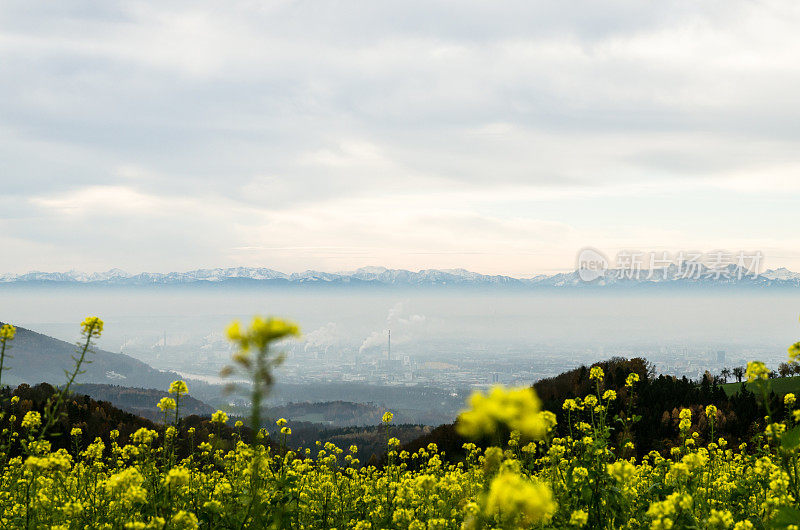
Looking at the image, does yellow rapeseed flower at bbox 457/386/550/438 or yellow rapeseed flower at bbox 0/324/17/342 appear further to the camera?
yellow rapeseed flower at bbox 0/324/17/342

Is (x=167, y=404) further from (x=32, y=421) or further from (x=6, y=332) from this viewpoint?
(x=32, y=421)

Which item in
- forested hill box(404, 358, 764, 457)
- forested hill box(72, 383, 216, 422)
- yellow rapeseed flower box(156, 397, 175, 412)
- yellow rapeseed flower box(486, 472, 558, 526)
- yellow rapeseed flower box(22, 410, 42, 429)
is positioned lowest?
forested hill box(72, 383, 216, 422)

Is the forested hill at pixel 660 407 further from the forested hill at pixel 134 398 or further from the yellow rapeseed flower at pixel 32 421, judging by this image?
the forested hill at pixel 134 398

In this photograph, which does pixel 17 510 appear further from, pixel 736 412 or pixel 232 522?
pixel 736 412

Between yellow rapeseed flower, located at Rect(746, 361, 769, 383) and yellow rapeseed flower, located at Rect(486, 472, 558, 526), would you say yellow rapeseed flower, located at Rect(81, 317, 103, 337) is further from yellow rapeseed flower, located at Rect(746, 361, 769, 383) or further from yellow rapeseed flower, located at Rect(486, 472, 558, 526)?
yellow rapeseed flower, located at Rect(746, 361, 769, 383)

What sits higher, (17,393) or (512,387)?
(512,387)

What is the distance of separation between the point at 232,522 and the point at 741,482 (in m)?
6.81

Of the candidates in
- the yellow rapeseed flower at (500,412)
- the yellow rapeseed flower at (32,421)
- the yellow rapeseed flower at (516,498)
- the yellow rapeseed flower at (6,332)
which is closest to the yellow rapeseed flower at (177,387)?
the yellow rapeseed flower at (6,332)

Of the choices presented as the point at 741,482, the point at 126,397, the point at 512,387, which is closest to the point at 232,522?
the point at 512,387

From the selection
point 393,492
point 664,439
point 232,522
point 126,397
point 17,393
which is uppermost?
point 232,522

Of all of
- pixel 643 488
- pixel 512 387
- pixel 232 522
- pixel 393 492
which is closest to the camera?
pixel 512 387

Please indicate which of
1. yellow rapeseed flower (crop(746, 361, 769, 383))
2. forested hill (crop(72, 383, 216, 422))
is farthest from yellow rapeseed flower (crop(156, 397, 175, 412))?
forested hill (crop(72, 383, 216, 422))

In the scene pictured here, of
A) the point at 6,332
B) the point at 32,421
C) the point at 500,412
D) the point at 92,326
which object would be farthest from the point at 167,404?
the point at 500,412

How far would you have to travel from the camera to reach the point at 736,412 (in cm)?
1596
